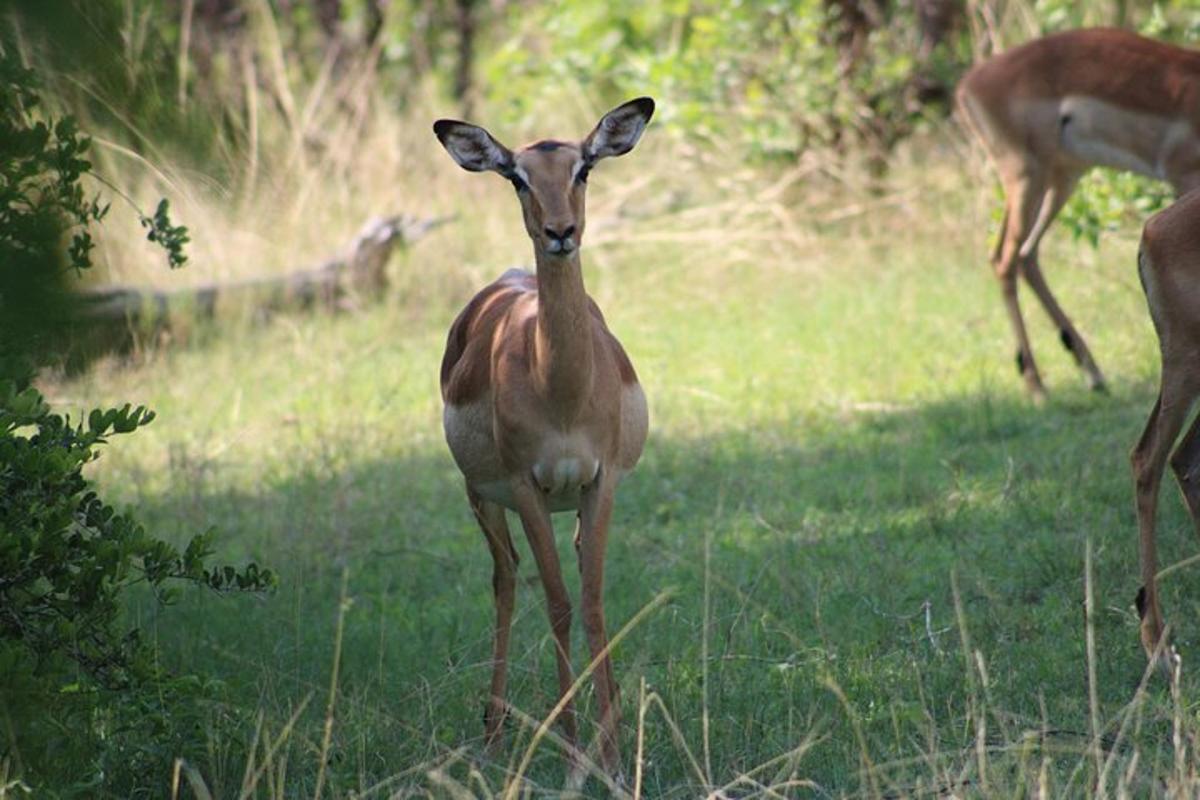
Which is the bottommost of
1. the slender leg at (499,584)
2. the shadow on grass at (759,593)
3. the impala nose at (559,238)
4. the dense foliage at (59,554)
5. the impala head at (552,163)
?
the shadow on grass at (759,593)

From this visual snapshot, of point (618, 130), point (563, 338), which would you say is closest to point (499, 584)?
point (563, 338)

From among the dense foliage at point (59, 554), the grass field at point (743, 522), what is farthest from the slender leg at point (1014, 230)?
the dense foliage at point (59, 554)

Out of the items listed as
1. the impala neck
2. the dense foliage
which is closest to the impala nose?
the impala neck

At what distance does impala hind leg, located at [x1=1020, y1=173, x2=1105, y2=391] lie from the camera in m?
7.34

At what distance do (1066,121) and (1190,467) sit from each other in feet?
10.9

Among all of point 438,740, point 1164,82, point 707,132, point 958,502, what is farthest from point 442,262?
point 438,740

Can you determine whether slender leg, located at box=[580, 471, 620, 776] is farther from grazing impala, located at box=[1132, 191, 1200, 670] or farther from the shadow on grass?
grazing impala, located at box=[1132, 191, 1200, 670]

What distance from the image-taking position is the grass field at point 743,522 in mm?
4129

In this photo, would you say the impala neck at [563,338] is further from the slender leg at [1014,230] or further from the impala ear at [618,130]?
the slender leg at [1014,230]

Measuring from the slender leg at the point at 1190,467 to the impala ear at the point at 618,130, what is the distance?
1.77m

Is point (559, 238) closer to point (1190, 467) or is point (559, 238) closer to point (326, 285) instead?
point (1190, 467)

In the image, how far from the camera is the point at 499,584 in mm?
4805

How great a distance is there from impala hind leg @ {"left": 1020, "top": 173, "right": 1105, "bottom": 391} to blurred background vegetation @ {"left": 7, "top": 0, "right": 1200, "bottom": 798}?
19 centimetres

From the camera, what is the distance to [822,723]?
4.24 meters
